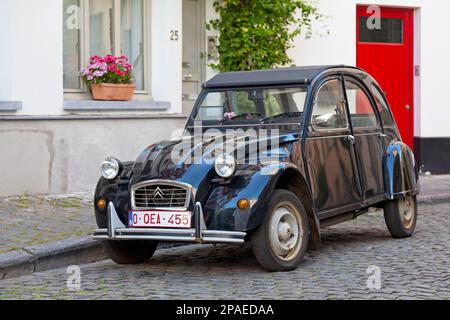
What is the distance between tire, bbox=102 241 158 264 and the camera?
782cm

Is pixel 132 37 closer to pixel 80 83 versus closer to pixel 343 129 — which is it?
pixel 80 83

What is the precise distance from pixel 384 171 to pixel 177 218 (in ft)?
9.09

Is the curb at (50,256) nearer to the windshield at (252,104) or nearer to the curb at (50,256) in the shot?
the curb at (50,256)

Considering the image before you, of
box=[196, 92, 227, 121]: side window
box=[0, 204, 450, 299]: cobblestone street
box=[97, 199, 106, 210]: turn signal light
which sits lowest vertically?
box=[0, 204, 450, 299]: cobblestone street

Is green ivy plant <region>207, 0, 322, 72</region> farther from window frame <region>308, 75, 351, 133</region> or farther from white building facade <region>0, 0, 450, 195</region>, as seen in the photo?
window frame <region>308, 75, 351, 133</region>

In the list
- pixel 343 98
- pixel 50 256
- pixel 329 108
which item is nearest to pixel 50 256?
pixel 50 256

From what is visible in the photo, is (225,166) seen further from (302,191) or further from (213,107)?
(213,107)

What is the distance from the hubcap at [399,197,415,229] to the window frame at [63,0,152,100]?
506 centimetres

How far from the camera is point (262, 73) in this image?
8781mm

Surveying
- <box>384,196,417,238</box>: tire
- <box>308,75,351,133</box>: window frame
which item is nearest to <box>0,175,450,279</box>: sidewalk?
<box>308,75,351,133</box>: window frame

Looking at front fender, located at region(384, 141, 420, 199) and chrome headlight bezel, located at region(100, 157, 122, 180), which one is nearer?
chrome headlight bezel, located at region(100, 157, 122, 180)

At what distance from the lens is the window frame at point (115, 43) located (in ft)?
41.5

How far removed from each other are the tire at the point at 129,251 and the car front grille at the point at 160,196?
604 mm
